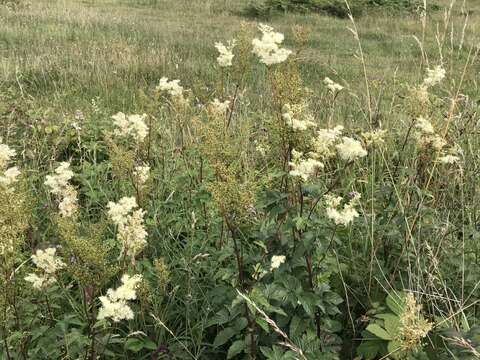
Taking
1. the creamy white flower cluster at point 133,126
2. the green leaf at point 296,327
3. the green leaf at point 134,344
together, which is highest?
the creamy white flower cluster at point 133,126

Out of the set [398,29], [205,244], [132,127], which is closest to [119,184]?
[132,127]

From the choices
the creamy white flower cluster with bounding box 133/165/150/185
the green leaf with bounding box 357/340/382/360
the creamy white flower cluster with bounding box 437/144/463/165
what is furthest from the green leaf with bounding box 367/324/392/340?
the creamy white flower cluster with bounding box 133/165/150/185

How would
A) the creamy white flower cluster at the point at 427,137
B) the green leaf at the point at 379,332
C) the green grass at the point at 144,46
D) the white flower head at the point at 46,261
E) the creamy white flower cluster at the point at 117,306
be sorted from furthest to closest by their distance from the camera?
1. the green grass at the point at 144,46
2. the creamy white flower cluster at the point at 427,137
3. the green leaf at the point at 379,332
4. the white flower head at the point at 46,261
5. the creamy white flower cluster at the point at 117,306

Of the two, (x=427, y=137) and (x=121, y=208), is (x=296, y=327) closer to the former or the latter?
(x=121, y=208)

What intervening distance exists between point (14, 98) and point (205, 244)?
13.4 ft

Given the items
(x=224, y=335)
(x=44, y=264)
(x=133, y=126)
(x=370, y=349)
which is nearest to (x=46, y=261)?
(x=44, y=264)

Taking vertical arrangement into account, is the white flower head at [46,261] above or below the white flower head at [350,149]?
below

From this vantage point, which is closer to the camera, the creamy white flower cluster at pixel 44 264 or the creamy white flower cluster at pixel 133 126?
the creamy white flower cluster at pixel 44 264

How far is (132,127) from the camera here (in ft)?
9.33

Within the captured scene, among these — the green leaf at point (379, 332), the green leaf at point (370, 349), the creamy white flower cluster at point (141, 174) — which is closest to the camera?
the green leaf at point (379, 332)

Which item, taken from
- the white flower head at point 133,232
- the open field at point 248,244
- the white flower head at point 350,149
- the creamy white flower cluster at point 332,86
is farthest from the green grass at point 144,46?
the white flower head at point 133,232

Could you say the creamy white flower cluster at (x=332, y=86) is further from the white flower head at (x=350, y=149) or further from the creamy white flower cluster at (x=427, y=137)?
the white flower head at (x=350, y=149)

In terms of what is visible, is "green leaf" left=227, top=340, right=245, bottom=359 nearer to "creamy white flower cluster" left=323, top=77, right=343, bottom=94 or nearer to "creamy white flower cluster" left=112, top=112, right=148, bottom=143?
"creamy white flower cluster" left=112, top=112, right=148, bottom=143

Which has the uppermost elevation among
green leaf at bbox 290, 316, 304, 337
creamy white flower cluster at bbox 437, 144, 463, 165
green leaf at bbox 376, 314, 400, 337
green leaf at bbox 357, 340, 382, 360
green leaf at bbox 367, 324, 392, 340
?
creamy white flower cluster at bbox 437, 144, 463, 165
